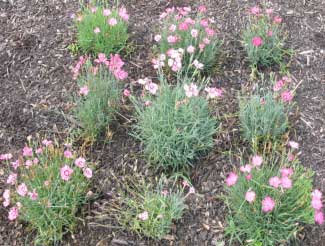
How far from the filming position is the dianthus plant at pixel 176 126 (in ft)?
10.7

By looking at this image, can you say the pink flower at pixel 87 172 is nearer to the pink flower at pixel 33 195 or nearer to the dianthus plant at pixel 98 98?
the pink flower at pixel 33 195

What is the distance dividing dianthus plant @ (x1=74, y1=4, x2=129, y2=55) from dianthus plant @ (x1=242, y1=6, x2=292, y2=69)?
3.38 feet

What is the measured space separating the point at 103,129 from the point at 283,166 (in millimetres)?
1363

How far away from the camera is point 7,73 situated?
414 centimetres

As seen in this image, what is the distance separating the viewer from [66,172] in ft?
9.79

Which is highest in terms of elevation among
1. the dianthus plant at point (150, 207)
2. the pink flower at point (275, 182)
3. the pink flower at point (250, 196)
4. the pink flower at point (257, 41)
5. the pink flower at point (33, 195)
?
the pink flower at point (257, 41)

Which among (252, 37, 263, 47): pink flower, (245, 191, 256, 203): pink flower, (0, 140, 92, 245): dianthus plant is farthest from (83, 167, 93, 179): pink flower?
(252, 37, 263, 47): pink flower

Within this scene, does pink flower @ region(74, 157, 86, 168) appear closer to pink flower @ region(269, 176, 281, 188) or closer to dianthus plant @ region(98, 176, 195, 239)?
dianthus plant @ region(98, 176, 195, 239)

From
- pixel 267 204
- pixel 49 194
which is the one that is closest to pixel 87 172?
pixel 49 194

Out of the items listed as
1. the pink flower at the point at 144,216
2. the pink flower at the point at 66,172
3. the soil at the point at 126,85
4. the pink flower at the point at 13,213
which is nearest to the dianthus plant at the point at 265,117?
the soil at the point at 126,85

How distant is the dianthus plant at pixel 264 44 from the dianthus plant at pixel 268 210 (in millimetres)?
1210

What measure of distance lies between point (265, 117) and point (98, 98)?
1.18 m

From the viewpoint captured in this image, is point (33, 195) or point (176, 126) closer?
point (33, 195)

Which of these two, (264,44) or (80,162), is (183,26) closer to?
(264,44)
